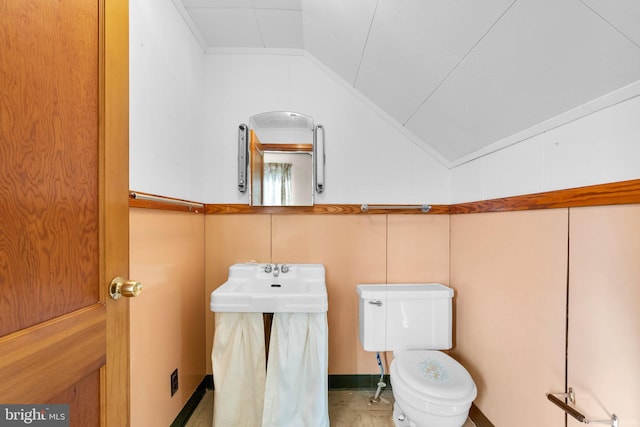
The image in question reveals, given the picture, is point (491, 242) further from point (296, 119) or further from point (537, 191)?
point (296, 119)

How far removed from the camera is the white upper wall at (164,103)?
1.06 meters

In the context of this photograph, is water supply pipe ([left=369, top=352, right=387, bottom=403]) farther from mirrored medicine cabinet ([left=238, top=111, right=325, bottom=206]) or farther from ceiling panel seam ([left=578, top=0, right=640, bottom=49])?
ceiling panel seam ([left=578, top=0, right=640, bottom=49])

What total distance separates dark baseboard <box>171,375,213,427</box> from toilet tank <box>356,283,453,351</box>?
1.02 metres

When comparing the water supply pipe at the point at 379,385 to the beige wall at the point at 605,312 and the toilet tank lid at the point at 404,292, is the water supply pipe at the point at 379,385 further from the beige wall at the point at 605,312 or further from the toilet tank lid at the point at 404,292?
the beige wall at the point at 605,312

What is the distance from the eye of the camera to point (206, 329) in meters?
1.70

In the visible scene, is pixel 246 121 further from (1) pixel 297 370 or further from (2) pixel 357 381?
(2) pixel 357 381

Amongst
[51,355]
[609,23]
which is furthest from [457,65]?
[51,355]

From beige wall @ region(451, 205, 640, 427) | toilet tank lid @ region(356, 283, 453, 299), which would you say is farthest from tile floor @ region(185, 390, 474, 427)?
toilet tank lid @ region(356, 283, 453, 299)

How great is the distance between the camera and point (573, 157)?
94cm

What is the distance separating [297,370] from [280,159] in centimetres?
117

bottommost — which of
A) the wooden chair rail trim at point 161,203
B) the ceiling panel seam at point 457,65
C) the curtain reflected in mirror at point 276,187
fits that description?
the wooden chair rail trim at point 161,203

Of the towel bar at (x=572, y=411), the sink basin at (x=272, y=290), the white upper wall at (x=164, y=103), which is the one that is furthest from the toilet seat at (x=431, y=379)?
the white upper wall at (x=164, y=103)

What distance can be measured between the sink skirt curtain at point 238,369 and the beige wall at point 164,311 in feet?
0.75

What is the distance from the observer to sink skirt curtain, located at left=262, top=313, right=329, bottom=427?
1261 mm
